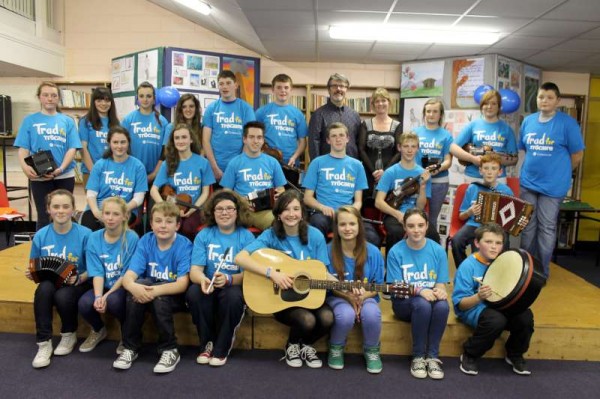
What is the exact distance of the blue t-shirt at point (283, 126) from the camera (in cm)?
422

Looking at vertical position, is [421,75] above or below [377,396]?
above

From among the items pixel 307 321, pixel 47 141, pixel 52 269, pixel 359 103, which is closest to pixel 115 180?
pixel 47 141

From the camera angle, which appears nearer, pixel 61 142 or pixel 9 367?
pixel 9 367

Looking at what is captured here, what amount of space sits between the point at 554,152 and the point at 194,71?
4.50 m

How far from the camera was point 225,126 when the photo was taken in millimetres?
4090

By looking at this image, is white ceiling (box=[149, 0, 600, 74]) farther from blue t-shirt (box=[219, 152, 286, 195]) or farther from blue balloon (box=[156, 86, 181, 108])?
blue t-shirt (box=[219, 152, 286, 195])

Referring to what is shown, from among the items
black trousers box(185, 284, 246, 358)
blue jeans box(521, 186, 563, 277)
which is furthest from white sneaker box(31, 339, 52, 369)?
blue jeans box(521, 186, 563, 277)

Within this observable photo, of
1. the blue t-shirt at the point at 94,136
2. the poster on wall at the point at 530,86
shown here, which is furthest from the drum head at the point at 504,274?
the poster on wall at the point at 530,86

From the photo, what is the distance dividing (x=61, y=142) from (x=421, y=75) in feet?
15.5

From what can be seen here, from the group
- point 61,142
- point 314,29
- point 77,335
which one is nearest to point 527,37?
point 314,29

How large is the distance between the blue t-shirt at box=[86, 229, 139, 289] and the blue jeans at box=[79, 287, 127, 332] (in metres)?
0.12

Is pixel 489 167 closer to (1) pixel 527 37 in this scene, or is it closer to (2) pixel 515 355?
(2) pixel 515 355

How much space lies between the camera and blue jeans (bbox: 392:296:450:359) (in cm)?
272

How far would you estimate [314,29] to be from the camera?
5094mm
